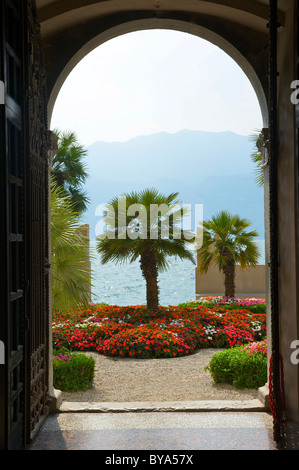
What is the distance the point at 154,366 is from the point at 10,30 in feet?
19.8

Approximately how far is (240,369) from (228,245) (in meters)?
7.75

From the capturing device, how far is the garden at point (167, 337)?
277 inches

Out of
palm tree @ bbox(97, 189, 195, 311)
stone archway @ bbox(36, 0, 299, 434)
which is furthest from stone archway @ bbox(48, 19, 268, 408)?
palm tree @ bbox(97, 189, 195, 311)

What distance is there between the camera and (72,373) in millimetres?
7016

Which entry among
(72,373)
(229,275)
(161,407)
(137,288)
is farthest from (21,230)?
(137,288)

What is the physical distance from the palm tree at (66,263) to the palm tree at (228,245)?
6.38 metres

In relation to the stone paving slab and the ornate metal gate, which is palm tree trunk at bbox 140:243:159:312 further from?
the ornate metal gate

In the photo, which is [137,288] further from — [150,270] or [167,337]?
[167,337]

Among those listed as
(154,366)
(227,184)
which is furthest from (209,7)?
(227,184)

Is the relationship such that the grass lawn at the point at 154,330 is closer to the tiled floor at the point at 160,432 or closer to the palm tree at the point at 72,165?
the tiled floor at the point at 160,432

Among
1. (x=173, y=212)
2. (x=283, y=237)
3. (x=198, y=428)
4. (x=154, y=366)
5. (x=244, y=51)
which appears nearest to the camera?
(x=198, y=428)

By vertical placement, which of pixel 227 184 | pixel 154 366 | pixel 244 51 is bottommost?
pixel 154 366

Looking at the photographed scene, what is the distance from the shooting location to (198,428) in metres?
4.57
